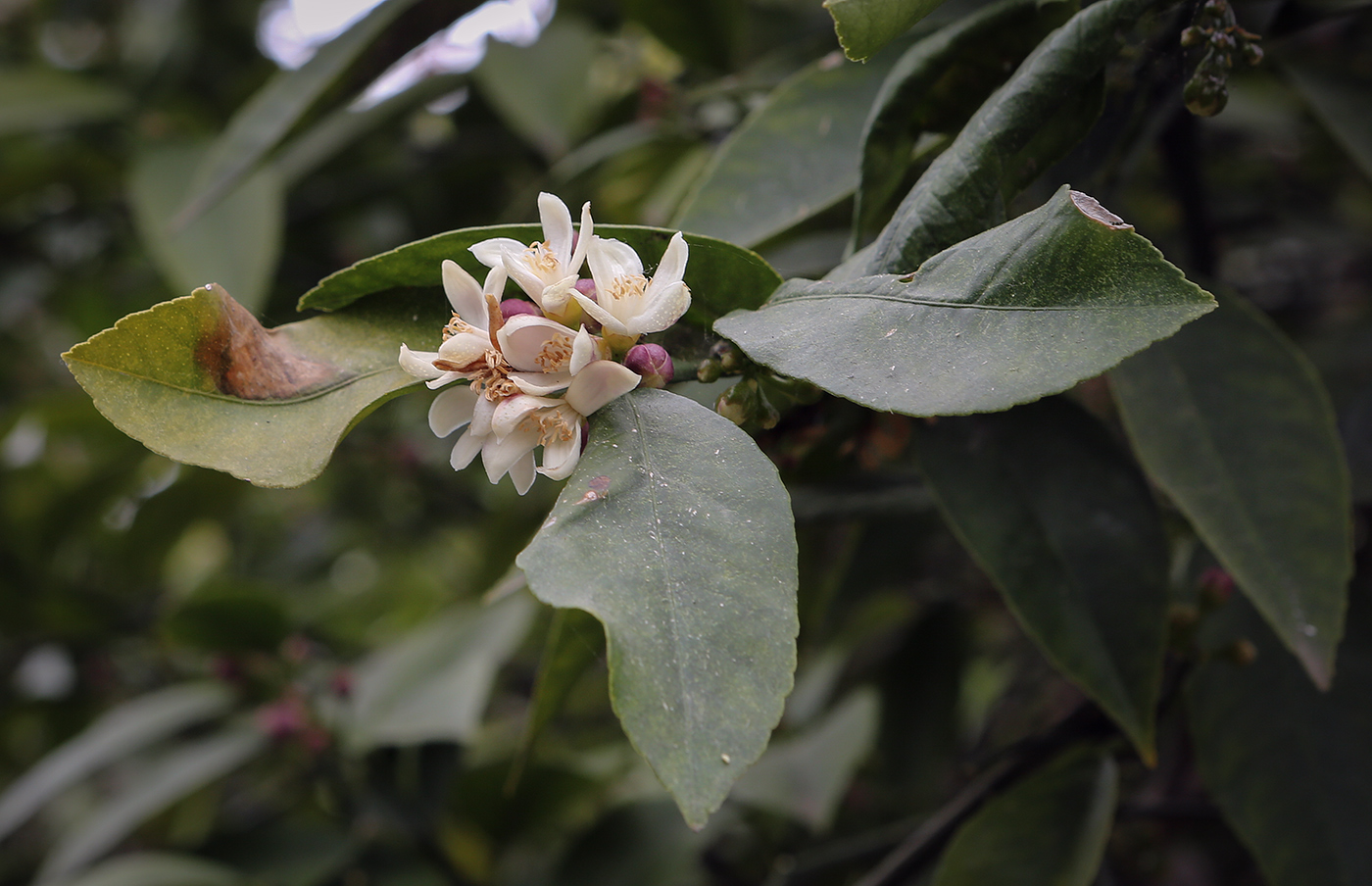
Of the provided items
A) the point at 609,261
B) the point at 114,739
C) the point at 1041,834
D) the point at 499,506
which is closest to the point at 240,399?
the point at 609,261

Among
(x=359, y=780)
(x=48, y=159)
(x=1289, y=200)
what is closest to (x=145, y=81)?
(x=48, y=159)

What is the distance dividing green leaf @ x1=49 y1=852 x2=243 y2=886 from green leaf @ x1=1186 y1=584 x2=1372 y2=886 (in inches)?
44.3

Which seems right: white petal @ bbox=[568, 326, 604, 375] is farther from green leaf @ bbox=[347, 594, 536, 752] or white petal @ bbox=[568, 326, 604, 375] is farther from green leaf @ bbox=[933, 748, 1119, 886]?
green leaf @ bbox=[347, 594, 536, 752]

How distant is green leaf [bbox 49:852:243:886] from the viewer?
1.23 m

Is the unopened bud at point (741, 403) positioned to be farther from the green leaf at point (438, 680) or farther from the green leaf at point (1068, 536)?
the green leaf at point (438, 680)

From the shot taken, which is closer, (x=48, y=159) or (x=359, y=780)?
(x=359, y=780)

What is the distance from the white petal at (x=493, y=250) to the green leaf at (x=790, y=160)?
0.21m

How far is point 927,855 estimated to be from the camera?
0.92 metres

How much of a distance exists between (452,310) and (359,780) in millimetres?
1130

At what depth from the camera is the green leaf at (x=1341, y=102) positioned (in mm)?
927

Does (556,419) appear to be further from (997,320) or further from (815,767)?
(815,767)

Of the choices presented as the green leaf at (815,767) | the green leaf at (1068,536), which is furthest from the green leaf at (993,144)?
the green leaf at (815,767)

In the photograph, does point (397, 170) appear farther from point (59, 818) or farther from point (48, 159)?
point (59, 818)

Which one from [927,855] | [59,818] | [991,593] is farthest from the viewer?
[59,818]
